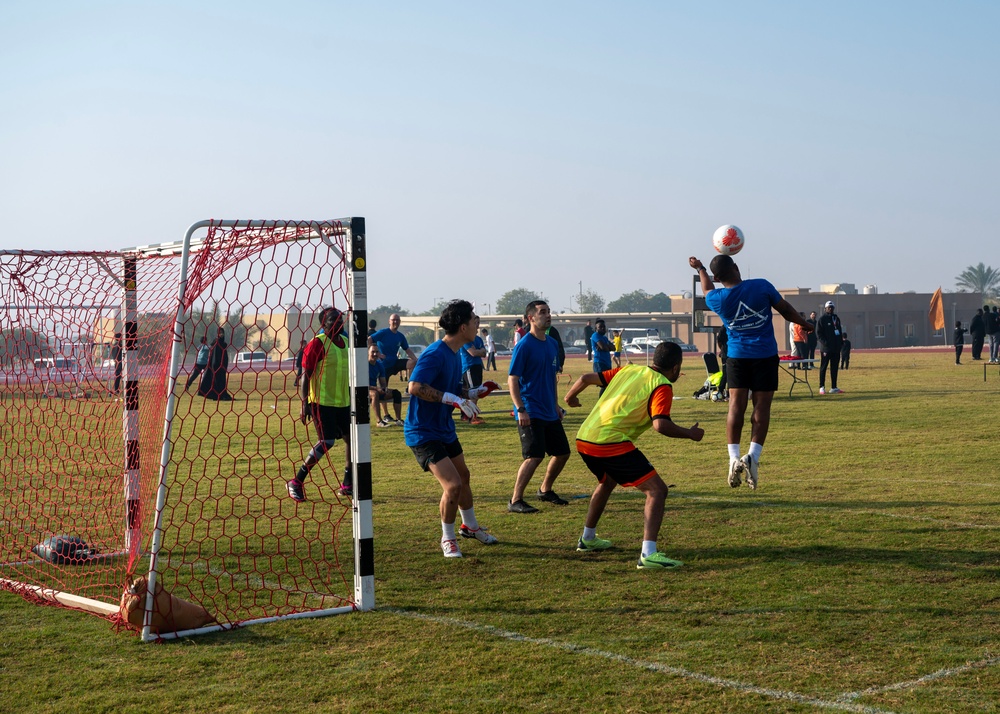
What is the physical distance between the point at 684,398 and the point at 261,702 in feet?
67.6

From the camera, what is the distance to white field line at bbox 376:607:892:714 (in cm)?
459

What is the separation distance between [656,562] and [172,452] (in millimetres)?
3999

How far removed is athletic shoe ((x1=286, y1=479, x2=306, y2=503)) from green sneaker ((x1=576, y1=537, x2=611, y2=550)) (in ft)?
12.1

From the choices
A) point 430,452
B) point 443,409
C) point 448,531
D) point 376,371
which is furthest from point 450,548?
point 376,371

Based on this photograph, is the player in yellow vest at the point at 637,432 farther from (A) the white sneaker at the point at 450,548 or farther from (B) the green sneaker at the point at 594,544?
(A) the white sneaker at the point at 450,548

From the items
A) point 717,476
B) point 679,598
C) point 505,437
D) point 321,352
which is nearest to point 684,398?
point 505,437

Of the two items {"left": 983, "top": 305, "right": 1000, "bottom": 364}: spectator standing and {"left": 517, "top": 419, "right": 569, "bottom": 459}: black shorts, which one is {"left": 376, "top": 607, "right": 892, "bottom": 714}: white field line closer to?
{"left": 517, "top": 419, "right": 569, "bottom": 459}: black shorts

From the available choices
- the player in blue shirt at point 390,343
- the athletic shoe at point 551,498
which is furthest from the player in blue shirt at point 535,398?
the player in blue shirt at point 390,343

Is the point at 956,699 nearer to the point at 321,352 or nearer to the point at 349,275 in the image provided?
the point at 349,275

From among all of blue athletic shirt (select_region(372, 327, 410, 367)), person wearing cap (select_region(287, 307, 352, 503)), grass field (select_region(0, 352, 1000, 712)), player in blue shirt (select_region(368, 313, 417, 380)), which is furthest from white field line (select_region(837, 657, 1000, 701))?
blue athletic shirt (select_region(372, 327, 410, 367))

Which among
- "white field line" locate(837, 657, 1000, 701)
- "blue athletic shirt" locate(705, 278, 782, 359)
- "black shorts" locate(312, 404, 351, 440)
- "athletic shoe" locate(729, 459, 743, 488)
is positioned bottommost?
"white field line" locate(837, 657, 1000, 701)

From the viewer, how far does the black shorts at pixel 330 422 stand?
10.3m

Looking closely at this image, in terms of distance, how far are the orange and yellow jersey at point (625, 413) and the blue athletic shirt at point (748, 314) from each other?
1.54 meters

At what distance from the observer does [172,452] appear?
8.46 m
